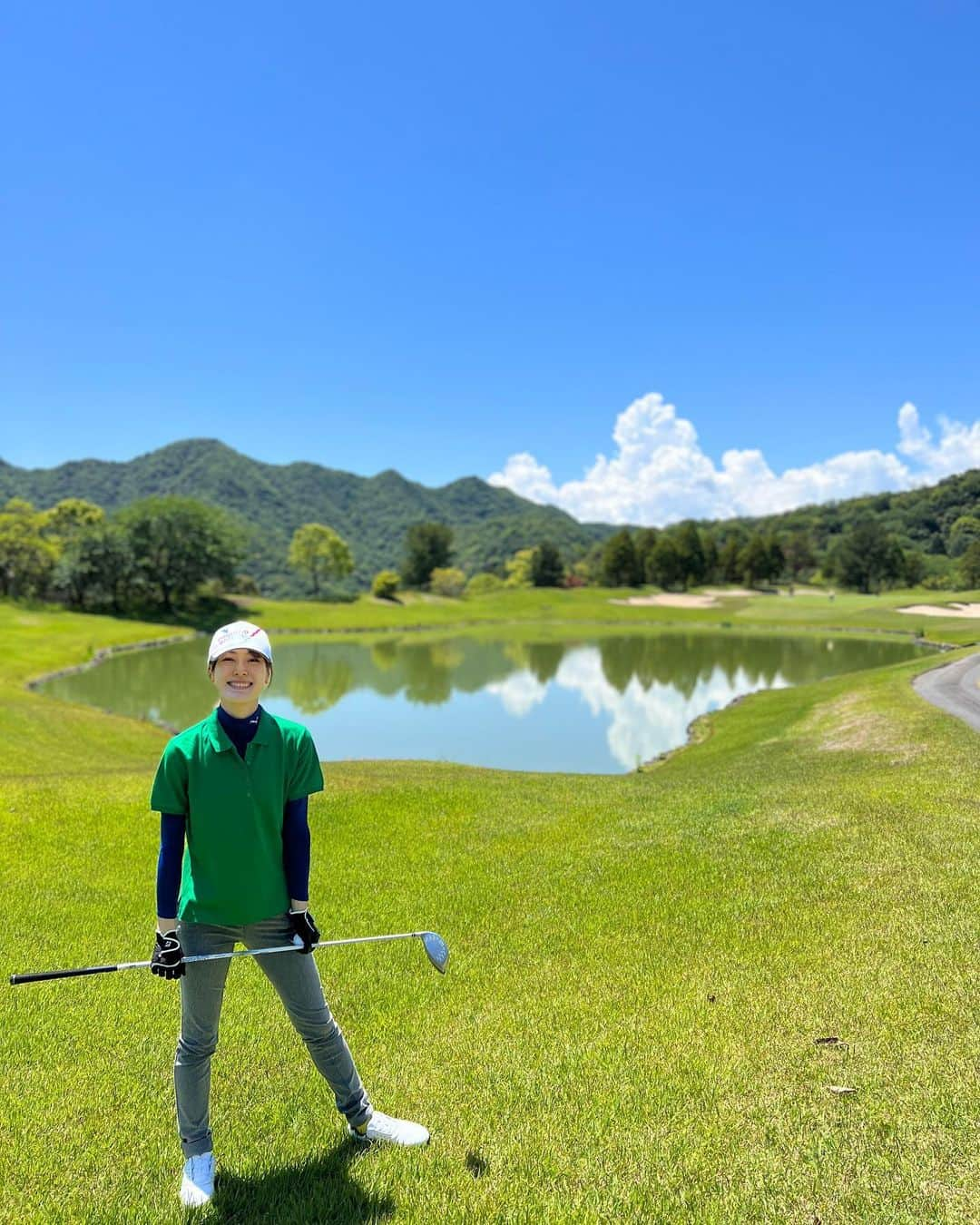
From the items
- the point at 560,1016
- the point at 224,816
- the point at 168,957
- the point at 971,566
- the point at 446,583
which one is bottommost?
the point at 560,1016

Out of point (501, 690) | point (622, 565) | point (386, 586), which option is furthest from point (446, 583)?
point (501, 690)

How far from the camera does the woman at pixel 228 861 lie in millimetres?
3697

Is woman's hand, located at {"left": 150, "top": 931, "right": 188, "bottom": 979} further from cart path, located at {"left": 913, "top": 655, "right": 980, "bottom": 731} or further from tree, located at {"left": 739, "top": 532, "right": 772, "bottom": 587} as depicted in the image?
tree, located at {"left": 739, "top": 532, "right": 772, "bottom": 587}

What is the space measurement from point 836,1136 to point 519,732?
23256 mm

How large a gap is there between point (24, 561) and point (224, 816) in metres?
79.8

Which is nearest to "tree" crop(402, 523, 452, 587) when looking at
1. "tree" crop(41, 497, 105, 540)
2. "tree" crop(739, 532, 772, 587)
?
"tree" crop(41, 497, 105, 540)

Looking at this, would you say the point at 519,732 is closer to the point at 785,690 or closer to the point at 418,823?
the point at 785,690

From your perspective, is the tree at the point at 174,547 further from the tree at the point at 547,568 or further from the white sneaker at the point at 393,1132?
the white sneaker at the point at 393,1132

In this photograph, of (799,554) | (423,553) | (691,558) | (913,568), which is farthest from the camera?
(423,553)

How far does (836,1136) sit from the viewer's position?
12.9ft

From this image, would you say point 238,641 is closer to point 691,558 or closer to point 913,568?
point 913,568

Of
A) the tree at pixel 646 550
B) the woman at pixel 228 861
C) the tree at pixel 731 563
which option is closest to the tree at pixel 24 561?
the tree at pixel 646 550

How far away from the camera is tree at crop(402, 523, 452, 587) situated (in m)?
120

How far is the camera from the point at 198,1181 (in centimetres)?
377
